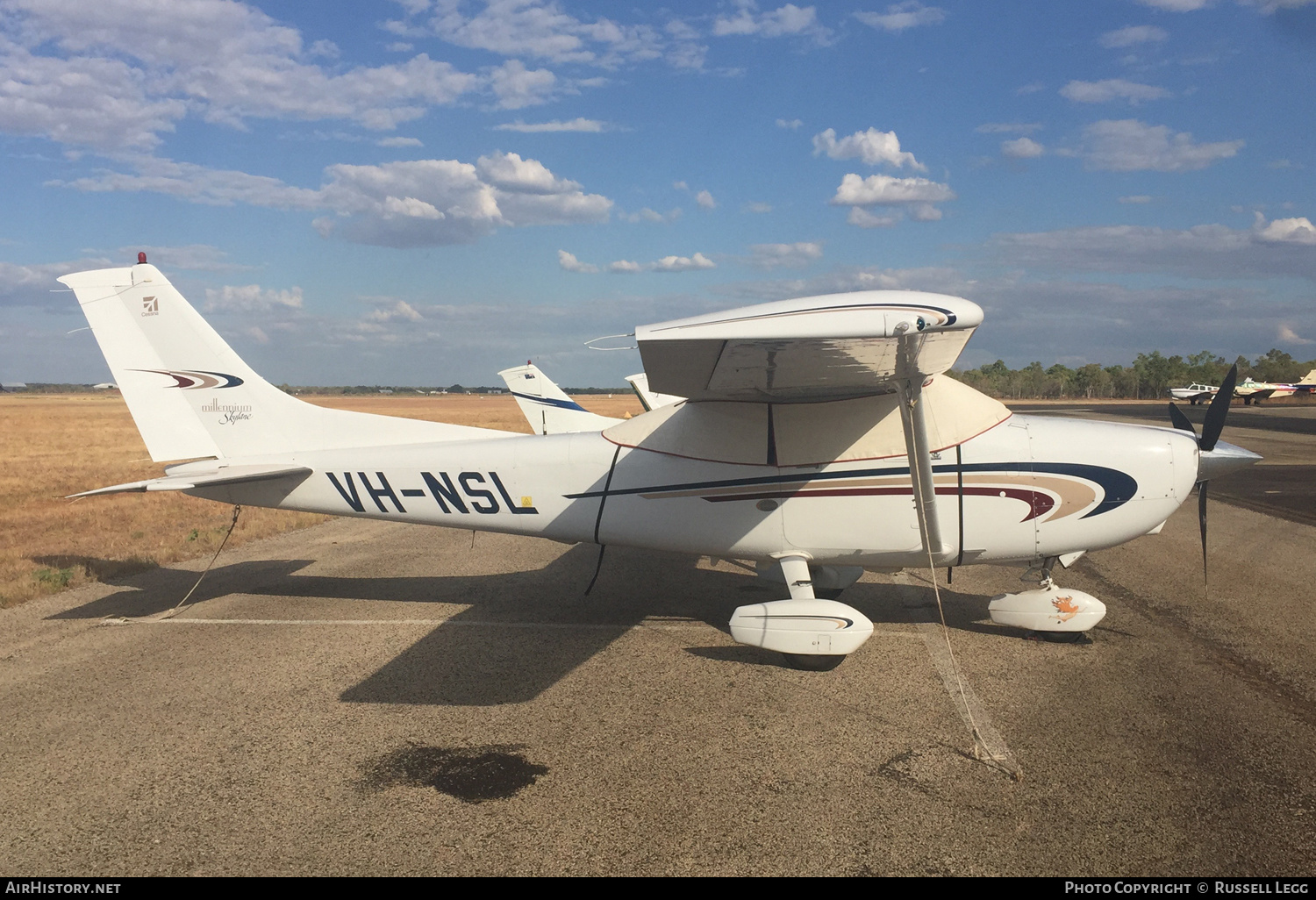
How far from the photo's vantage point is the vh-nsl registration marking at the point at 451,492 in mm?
7156

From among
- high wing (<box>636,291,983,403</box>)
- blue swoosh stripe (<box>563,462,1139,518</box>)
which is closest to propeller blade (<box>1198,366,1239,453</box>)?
blue swoosh stripe (<box>563,462,1139,518</box>)

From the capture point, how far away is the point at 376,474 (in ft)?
24.0

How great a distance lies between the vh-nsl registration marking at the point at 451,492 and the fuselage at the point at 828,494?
0.01 metres

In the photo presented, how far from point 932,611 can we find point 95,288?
346 inches

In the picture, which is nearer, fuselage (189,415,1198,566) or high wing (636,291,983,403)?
high wing (636,291,983,403)

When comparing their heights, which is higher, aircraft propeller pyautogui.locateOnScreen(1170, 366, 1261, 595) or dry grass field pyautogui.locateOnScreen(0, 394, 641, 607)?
aircraft propeller pyautogui.locateOnScreen(1170, 366, 1261, 595)

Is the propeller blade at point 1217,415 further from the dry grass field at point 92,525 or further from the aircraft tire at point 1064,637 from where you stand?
the dry grass field at point 92,525

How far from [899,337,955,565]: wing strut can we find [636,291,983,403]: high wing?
0.47 ft

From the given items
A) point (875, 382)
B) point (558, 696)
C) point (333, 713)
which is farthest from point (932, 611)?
point (333, 713)

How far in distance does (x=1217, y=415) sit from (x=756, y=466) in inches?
155

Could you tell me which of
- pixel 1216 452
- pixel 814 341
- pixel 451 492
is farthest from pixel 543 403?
pixel 814 341

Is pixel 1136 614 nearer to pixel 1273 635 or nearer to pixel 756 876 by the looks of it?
pixel 1273 635

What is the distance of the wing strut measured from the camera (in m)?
5.39

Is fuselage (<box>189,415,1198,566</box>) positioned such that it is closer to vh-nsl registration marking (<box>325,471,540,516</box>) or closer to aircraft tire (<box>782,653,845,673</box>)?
vh-nsl registration marking (<box>325,471,540,516</box>)
